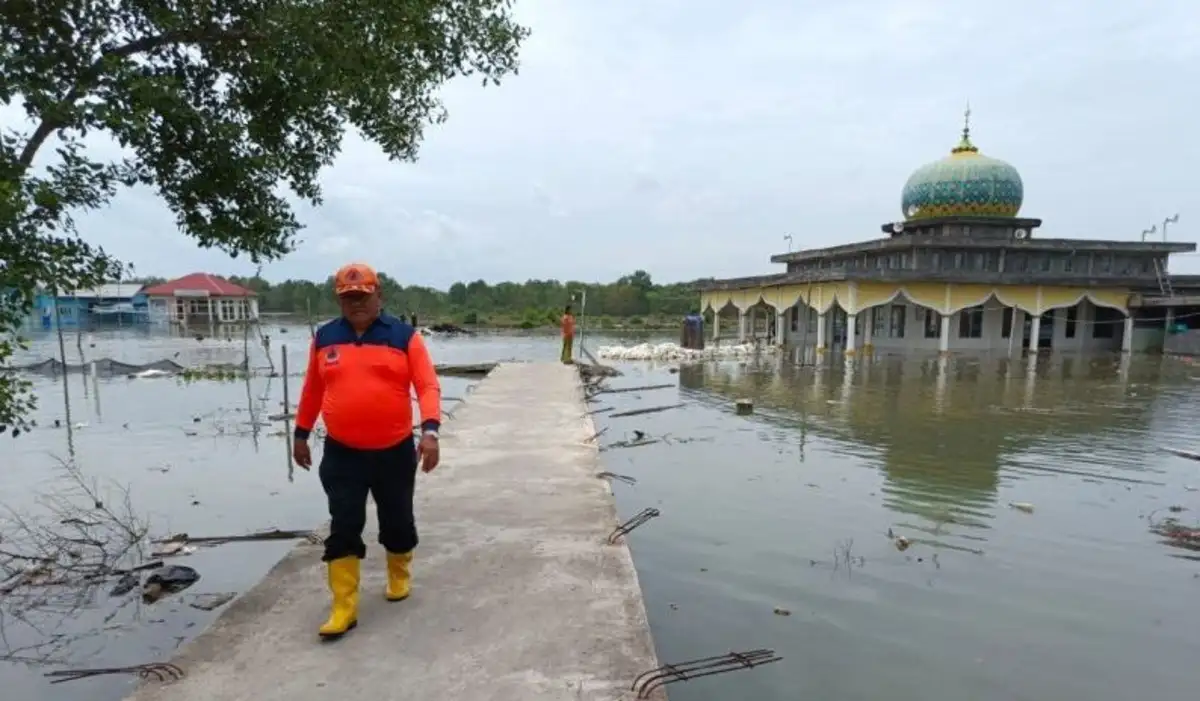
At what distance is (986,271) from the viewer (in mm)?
28531

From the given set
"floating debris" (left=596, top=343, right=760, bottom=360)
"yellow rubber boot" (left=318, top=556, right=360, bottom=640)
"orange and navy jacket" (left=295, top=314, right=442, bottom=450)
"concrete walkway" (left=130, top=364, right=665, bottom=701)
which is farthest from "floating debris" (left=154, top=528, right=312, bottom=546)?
"floating debris" (left=596, top=343, right=760, bottom=360)

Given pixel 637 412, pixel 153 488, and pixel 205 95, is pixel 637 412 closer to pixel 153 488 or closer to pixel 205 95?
pixel 153 488

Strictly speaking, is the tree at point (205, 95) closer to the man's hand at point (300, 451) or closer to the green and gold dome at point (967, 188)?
the man's hand at point (300, 451)

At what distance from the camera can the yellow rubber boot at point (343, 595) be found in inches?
137

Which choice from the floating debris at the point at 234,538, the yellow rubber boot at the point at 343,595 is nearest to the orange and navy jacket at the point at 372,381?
the yellow rubber boot at the point at 343,595

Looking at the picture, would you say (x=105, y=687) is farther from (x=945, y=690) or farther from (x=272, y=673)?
(x=945, y=690)

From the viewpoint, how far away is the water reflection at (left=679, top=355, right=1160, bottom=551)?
7.91 metres

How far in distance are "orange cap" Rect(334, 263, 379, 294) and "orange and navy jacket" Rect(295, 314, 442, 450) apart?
0.61ft

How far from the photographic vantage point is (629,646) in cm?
340

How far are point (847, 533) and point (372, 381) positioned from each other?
14.9ft

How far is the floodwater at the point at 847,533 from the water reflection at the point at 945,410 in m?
0.08

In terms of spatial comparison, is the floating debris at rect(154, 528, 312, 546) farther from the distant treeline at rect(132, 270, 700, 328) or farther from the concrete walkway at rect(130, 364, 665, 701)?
the distant treeline at rect(132, 270, 700, 328)

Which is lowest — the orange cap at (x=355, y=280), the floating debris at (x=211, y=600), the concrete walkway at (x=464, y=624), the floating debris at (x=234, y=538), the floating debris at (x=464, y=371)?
the floating debris at (x=464, y=371)

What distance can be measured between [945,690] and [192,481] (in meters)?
7.83
